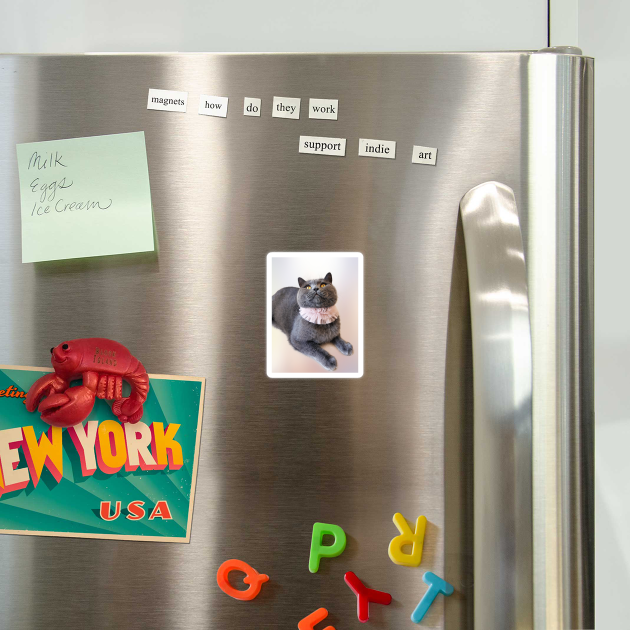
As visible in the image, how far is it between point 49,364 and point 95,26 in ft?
1.70

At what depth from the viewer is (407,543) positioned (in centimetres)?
50

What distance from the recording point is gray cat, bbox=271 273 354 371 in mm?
506

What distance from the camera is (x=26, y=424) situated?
0.51 meters

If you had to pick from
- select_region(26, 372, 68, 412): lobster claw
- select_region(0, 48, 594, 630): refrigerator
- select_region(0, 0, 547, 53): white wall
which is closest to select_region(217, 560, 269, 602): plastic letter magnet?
select_region(0, 48, 594, 630): refrigerator

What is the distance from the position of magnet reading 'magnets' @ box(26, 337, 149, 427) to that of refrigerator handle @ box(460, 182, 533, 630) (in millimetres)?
326

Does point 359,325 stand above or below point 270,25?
below

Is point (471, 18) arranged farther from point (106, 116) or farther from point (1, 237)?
point (1, 237)

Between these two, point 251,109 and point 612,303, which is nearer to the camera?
point 251,109

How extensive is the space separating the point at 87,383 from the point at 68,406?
0.09ft

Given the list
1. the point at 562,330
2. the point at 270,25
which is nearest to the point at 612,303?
the point at 562,330

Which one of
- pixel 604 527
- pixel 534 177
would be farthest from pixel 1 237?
pixel 604 527

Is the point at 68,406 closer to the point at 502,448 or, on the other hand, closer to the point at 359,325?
the point at 359,325

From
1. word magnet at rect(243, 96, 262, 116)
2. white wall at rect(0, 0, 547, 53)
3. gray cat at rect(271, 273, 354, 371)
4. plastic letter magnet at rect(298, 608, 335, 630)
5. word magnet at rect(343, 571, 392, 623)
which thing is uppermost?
white wall at rect(0, 0, 547, 53)

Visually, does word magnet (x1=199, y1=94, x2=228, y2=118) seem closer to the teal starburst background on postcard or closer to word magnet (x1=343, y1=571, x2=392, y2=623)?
the teal starburst background on postcard
